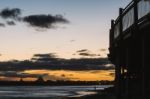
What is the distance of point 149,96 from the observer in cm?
1489

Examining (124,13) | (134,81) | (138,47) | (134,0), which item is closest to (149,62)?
(138,47)

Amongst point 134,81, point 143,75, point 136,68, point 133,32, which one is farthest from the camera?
point 134,81

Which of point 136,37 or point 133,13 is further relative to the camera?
point 133,13

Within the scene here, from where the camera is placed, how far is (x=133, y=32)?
13289 millimetres

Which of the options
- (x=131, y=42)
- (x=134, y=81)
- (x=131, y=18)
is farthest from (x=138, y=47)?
(x=134, y=81)

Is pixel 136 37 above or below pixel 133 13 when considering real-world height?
below

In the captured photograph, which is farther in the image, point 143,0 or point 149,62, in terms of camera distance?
point 149,62

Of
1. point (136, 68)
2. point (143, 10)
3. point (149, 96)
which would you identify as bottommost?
point (149, 96)

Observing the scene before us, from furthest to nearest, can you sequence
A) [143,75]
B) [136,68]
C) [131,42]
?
1. [136,68]
2. [131,42]
3. [143,75]

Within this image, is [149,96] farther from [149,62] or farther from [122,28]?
[122,28]

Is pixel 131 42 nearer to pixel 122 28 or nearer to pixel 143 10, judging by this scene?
pixel 122 28

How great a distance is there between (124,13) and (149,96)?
318cm

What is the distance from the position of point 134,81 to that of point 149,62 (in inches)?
304

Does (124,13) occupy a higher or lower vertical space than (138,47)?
higher
